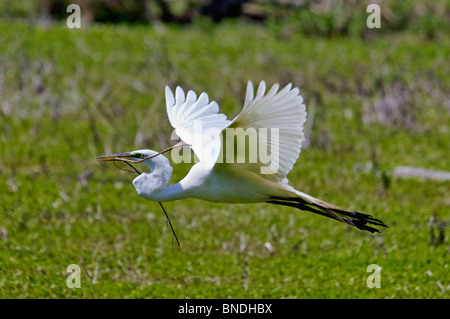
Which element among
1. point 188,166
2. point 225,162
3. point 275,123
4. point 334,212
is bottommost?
point 334,212

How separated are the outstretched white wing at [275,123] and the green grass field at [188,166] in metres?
2.29

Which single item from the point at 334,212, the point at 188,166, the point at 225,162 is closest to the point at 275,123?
the point at 225,162

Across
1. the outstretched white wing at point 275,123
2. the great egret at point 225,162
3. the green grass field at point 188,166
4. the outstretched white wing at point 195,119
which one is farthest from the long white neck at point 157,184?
the green grass field at point 188,166

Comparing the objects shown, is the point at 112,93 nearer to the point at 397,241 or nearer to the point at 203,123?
the point at 397,241

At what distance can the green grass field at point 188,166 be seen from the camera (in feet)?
19.6

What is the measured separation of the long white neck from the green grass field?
2.25 m

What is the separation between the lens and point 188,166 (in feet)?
26.2

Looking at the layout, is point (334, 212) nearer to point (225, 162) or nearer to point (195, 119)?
point (225, 162)

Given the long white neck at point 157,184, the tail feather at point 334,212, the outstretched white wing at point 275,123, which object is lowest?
the tail feather at point 334,212

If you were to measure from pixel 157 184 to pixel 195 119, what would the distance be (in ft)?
1.04

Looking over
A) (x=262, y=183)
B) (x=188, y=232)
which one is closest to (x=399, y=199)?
(x=188, y=232)

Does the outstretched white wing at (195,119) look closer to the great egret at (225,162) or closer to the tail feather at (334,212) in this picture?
the great egret at (225,162)

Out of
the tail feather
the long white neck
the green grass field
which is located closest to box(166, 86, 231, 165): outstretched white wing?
the long white neck

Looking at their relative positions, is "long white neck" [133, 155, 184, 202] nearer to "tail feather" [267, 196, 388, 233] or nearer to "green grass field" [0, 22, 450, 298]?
"tail feather" [267, 196, 388, 233]
